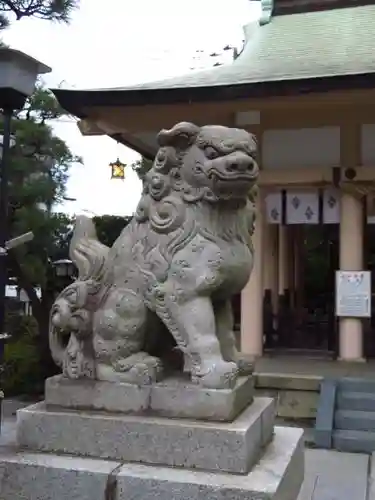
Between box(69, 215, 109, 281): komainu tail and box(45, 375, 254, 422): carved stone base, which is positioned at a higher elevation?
box(69, 215, 109, 281): komainu tail

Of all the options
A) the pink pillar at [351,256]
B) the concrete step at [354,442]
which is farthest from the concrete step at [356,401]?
the pink pillar at [351,256]

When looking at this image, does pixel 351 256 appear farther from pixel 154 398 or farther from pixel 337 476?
pixel 154 398

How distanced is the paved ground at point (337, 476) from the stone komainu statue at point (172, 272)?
170cm

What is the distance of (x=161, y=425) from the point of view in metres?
2.57

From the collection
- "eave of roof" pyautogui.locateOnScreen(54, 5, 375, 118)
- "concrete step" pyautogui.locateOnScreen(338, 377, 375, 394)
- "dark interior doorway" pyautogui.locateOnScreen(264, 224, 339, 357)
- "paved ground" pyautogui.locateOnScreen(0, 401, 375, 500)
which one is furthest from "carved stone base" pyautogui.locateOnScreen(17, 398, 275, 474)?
"dark interior doorway" pyautogui.locateOnScreen(264, 224, 339, 357)

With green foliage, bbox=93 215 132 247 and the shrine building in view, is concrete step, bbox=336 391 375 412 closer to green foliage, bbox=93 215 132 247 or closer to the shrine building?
the shrine building

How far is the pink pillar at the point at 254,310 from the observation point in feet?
26.4

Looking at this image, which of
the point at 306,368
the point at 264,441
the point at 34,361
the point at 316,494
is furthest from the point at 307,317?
the point at 264,441

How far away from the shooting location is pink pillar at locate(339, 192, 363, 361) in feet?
25.4

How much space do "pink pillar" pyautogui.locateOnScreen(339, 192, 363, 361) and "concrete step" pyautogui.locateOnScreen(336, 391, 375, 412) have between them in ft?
4.77

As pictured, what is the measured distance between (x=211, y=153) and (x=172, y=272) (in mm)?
556

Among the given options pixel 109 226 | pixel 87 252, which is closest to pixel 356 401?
pixel 87 252

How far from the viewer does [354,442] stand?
5.73m

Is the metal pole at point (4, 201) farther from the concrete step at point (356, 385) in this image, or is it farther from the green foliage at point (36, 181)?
the green foliage at point (36, 181)
